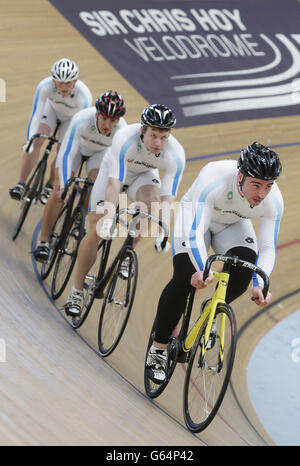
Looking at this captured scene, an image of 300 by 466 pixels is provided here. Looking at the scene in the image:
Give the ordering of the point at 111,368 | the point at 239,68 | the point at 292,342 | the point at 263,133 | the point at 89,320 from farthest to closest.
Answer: the point at 239,68
the point at 263,133
the point at 292,342
the point at 89,320
the point at 111,368

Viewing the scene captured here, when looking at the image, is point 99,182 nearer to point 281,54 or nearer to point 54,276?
point 54,276

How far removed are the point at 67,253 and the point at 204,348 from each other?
5.07 ft

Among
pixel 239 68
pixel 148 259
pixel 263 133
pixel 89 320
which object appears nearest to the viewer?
pixel 89 320

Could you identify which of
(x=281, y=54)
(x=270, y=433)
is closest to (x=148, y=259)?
(x=270, y=433)

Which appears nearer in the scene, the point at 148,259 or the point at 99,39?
the point at 148,259

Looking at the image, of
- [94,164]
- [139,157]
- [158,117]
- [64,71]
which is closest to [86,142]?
[94,164]

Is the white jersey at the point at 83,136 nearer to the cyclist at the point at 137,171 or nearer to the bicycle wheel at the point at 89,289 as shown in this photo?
the cyclist at the point at 137,171

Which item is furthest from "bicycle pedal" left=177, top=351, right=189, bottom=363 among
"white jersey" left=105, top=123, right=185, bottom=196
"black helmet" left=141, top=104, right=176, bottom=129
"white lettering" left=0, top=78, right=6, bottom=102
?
"white lettering" left=0, top=78, right=6, bottom=102

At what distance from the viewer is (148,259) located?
534 cm

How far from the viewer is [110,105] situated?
3865 millimetres

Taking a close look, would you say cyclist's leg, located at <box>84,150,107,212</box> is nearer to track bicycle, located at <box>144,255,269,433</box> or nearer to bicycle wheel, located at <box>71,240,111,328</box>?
bicycle wheel, located at <box>71,240,111,328</box>

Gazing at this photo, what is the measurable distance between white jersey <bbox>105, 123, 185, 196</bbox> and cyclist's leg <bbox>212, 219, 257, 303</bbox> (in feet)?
1.59

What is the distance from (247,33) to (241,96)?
4.39ft

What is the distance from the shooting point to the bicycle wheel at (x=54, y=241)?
4395 millimetres
